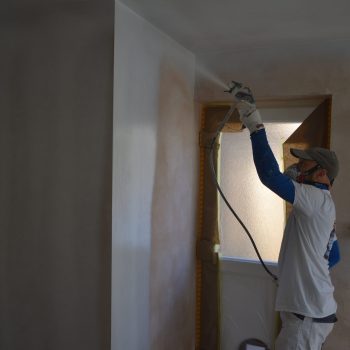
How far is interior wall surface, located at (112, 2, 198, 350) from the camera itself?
5.62 ft

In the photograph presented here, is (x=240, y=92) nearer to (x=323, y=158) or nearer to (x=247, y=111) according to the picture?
(x=247, y=111)

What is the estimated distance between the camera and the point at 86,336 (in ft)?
5.68

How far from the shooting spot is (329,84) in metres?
2.35

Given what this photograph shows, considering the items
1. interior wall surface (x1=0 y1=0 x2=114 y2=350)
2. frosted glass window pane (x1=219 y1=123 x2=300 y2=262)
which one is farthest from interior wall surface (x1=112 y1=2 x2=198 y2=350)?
frosted glass window pane (x1=219 y1=123 x2=300 y2=262)

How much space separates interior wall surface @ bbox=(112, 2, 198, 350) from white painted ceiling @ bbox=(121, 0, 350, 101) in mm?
113

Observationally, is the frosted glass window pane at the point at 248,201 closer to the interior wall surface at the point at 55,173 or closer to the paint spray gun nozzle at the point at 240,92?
the paint spray gun nozzle at the point at 240,92

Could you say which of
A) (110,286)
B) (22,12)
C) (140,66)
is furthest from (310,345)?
(22,12)

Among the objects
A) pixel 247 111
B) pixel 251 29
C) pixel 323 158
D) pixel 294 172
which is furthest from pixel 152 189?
pixel 251 29

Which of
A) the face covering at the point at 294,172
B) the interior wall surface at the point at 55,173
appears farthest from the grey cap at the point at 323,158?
the interior wall surface at the point at 55,173

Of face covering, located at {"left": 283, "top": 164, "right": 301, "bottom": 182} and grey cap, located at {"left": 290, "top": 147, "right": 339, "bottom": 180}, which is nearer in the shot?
grey cap, located at {"left": 290, "top": 147, "right": 339, "bottom": 180}

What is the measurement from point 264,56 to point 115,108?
4.12ft

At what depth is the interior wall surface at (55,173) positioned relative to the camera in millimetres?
1674

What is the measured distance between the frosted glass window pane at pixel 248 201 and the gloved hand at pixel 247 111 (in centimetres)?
78

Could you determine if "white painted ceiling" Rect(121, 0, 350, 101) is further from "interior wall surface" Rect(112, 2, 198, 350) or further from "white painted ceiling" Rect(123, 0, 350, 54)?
"interior wall surface" Rect(112, 2, 198, 350)
